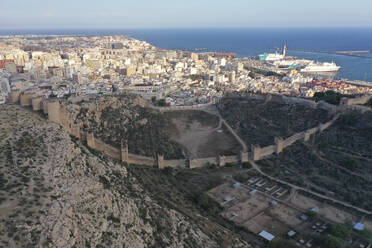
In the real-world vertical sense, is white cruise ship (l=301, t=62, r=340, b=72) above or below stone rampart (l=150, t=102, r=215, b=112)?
above

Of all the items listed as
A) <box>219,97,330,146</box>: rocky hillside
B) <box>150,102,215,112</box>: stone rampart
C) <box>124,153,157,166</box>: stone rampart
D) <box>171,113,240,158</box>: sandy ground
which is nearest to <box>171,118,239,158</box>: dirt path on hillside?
<box>171,113,240,158</box>: sandy ground

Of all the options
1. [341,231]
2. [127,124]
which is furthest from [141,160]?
[341,231]

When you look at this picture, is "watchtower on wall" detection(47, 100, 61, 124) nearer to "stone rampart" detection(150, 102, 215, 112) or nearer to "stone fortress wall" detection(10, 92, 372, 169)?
"stone fortress wall" detection(10, 92, 372, 169)

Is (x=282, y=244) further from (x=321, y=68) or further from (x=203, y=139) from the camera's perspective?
(x=321, y=68)

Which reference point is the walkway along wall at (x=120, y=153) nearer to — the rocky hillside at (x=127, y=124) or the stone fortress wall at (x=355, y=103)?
the rocky hillside at (x=127, y=124)

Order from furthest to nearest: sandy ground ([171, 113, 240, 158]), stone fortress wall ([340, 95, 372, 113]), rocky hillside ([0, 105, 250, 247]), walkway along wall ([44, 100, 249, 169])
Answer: stone fortress wall ([340, 95, 372, 113])
sandy ground ([171, 113, 240, 158])
walkway along wall ([44, 100, 249, 169])
rocky hillside ([0, 105, 250, 247])

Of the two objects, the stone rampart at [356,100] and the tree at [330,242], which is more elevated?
the stone rampart at [356,100]

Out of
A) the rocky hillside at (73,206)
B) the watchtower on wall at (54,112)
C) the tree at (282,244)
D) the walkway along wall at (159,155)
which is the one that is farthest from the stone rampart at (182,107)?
the tree at (282,244)

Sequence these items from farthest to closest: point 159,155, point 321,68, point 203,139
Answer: point 321,68, point 203,139, point 159,155
